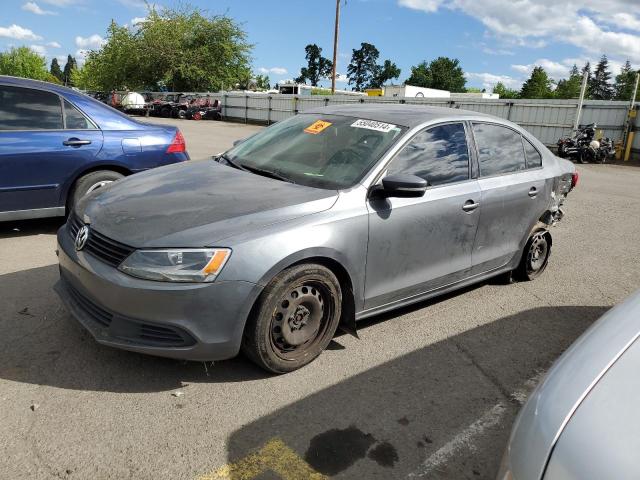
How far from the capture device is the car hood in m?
2.73

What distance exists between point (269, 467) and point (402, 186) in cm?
178

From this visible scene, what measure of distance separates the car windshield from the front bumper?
1051 millimetres

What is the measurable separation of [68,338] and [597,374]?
305 cm

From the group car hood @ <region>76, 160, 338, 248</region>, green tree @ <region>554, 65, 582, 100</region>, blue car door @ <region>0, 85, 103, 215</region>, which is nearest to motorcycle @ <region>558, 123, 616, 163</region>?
blue car door @ <region>0, 85, 103, 215</region>

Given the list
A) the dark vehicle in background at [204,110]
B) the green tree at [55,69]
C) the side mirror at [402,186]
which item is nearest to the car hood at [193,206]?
the side mirror at [402,186]

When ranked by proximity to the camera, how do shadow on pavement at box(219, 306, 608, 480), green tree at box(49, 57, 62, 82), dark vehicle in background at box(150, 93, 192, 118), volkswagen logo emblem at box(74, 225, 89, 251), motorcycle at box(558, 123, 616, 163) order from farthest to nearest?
green tree at box(49, 57, 62, 82), dark vehicle in background at box(150, 93, 192, 118), motorcycle at box(558, 123, 616, 163), volkswagen logo emblem at box(74, 225, 89, 251), shadow on pavement at box(219, 306, 608, 480)

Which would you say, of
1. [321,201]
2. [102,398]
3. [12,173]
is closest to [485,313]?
[321,201]

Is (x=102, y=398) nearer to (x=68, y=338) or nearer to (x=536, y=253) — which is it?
(x=68, y=338)

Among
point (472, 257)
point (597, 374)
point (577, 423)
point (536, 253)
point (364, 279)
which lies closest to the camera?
point (577, 423)

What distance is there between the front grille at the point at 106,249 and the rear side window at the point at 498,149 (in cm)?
274

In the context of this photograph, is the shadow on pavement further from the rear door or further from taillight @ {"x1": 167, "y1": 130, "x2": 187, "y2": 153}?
taillight @ {"x1": 167, "y1": 130, "x2": 187, "y2": 153}

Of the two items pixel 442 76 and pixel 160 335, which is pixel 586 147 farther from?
pixel 442 76

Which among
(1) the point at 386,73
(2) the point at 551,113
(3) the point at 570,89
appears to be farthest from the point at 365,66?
(2) the point at 551,113

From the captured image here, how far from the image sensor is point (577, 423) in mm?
1448
